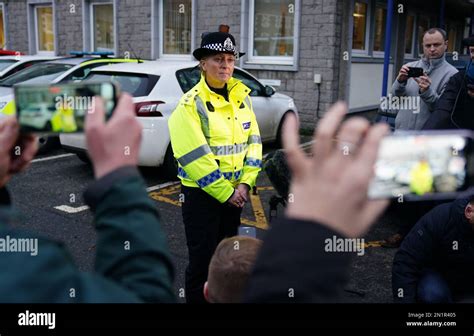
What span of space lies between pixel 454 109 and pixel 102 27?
12796 millimetres

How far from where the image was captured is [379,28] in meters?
12.5

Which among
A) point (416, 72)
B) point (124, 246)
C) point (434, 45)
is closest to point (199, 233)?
point (124, 246)

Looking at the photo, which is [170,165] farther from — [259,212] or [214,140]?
[214,140]

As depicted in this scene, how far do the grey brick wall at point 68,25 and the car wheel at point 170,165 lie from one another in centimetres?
942

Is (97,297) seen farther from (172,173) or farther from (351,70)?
(351,70)

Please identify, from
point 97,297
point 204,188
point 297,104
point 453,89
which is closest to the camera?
point 97,297

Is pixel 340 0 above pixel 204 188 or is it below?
above

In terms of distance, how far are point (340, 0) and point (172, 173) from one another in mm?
5423

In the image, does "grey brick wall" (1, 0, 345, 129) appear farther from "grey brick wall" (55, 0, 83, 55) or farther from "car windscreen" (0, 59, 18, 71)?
"car windscreen" (0, 59, 18, 71)

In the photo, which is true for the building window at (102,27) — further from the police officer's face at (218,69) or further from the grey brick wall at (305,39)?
the police officer's face at (218,69)

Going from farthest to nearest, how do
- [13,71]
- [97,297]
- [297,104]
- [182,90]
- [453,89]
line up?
1. [297,104]
2. [13,71]
3. [182,90]
4. [453,89]
5. [97,297]

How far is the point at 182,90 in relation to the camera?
21.5ft

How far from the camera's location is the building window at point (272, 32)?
1101 cm

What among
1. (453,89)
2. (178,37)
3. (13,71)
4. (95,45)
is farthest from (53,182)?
(95,45)
